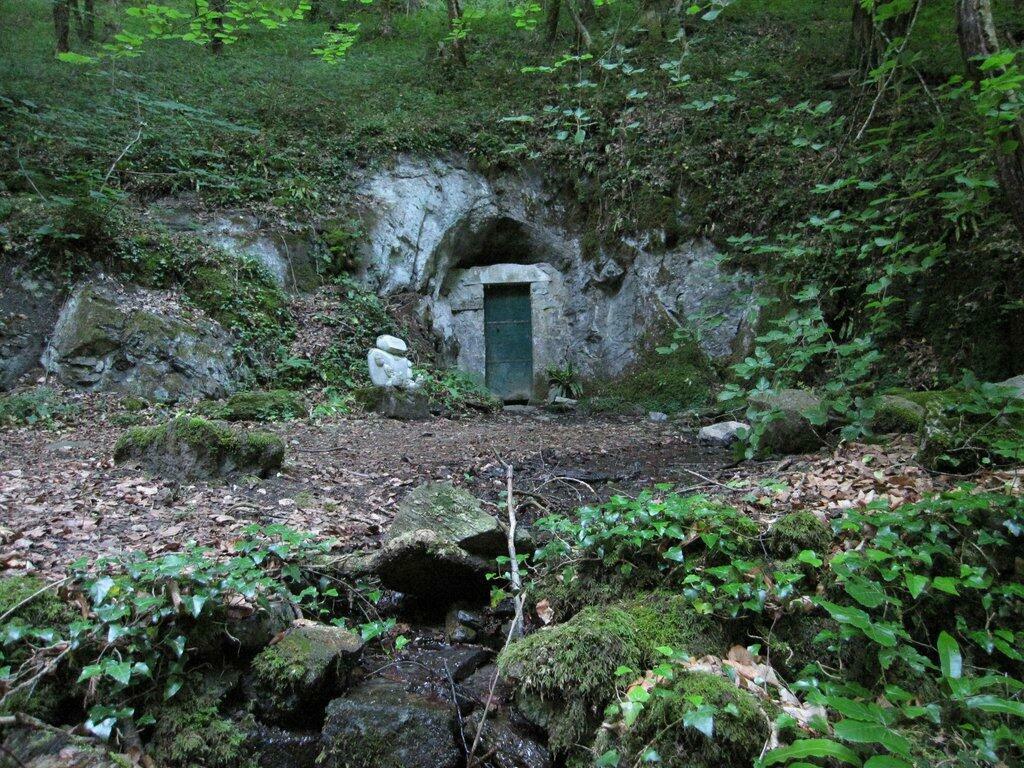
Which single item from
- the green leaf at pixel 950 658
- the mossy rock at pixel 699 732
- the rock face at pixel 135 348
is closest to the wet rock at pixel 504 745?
the mossy rock at pixel 699 732

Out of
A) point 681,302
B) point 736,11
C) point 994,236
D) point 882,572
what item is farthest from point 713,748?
point 736,11

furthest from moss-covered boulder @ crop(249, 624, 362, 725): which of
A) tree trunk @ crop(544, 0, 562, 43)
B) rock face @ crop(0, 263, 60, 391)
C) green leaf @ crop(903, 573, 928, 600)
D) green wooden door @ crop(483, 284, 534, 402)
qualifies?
tree trunk @ crop(544, 0, 562, 43)

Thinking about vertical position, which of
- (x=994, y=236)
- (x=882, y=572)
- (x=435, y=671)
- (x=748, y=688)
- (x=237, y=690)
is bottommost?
(x=435, y=671)

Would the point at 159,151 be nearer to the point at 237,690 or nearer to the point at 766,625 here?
the point at 237,690

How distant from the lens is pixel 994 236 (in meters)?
5.49

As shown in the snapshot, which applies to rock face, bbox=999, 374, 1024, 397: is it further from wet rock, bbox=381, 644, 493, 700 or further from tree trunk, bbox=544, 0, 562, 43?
tree trunk, bbox=544, 0, 562, 43

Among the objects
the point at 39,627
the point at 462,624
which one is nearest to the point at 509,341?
the point at 462,624

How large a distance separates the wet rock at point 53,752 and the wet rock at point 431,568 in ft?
4.79

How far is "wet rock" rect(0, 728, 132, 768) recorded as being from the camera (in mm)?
2035

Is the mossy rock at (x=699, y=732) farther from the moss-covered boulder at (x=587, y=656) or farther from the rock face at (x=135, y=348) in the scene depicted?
the rock face at (x=135, y=348)

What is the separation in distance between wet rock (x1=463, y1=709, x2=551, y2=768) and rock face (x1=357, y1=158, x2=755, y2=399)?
340 inches

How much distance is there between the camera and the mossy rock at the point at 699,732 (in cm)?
202

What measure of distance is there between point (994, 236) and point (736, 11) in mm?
12291

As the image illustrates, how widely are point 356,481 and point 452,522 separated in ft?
5.91
